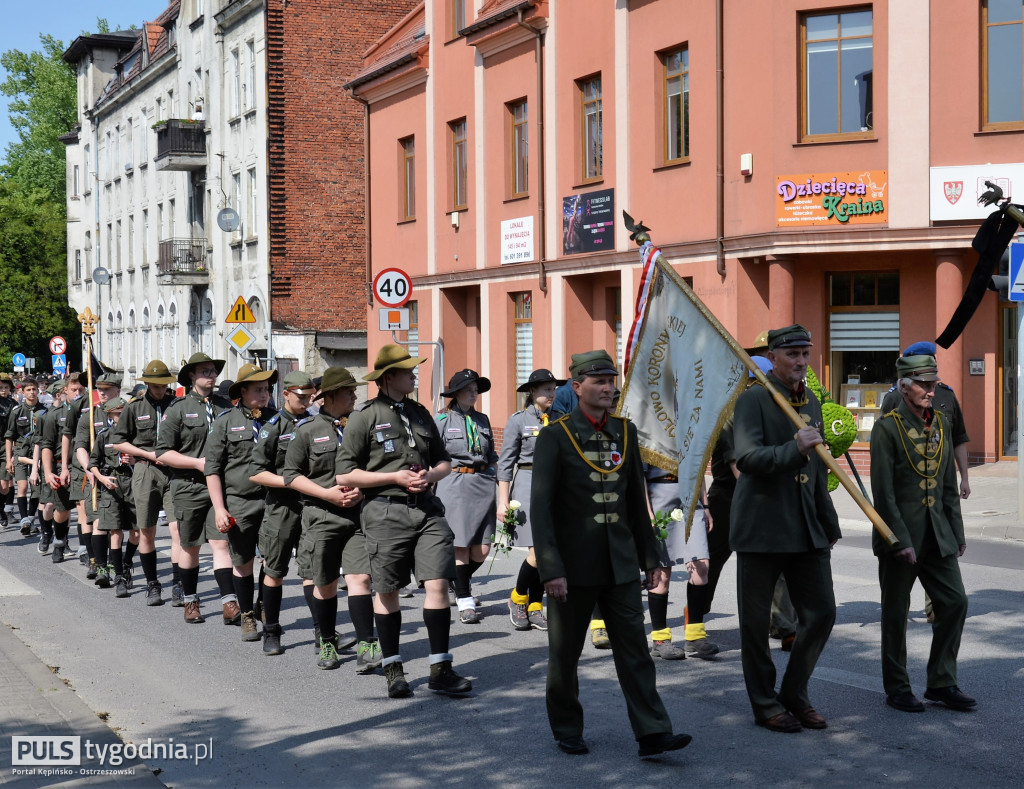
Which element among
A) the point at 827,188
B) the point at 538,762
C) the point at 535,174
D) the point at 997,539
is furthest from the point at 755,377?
the point at 535,174

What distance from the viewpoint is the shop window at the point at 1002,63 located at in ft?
63.9

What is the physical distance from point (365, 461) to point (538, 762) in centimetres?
226

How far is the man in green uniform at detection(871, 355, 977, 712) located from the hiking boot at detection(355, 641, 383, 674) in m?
3.11

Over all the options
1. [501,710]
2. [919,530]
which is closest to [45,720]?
[501,710]

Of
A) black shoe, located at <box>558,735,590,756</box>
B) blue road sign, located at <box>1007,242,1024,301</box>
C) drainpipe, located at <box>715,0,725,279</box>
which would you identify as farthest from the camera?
drainpipe, located at <box>715,0,725,279</box>

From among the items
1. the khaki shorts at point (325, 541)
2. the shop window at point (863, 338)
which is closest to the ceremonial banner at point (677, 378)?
the khaki shorts at point (325, 541)

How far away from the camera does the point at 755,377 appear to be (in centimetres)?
678

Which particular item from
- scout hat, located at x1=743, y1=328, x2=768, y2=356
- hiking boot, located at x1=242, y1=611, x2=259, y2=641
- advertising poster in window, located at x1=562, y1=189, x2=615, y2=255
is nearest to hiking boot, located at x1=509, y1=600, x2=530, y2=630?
hiking boot, located at x1=242, y1=611, x2=259, y2=641

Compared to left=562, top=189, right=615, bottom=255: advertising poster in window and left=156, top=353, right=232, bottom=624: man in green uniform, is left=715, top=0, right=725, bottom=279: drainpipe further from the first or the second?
left=156, top=353, right=232, bottom=624: man in green uniform

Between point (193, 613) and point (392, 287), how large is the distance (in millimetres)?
10102

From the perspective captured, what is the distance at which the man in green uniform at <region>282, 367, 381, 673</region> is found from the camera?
8.48 meters

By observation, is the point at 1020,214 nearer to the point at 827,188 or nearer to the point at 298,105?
the point at 827,188

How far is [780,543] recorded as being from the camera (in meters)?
6.68

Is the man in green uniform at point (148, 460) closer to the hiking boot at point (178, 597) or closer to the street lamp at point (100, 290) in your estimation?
the hiking boot at point (178, 597)
